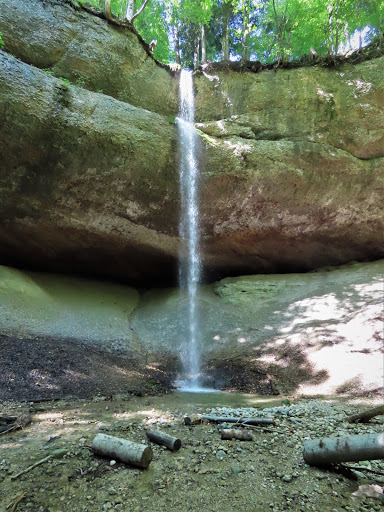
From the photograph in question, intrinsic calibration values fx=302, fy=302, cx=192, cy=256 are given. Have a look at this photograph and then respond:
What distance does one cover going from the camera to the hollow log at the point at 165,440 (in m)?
3.02

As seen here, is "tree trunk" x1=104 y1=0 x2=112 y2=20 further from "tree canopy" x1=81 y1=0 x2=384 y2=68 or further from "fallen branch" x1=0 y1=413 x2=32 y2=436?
"fallen branch" x1=0 y1=413 x2=32 y2=436

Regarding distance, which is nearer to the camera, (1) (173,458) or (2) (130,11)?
(1) (173,458)

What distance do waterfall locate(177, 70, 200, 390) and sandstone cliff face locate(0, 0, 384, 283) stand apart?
0.29 meters

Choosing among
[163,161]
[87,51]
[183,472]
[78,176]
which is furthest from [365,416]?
[87,51]

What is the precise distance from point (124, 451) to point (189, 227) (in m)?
8.28

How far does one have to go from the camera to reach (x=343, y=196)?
10.6 metres

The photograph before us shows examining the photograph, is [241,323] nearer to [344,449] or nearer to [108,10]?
[344,449]

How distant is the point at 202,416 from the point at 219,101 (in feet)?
36.7

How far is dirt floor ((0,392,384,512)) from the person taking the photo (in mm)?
2240

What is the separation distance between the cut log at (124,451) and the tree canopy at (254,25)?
13.1 meters

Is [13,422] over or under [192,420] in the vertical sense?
over

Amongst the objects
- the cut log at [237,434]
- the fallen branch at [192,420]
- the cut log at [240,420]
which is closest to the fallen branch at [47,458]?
the fallen branch at [192,420]

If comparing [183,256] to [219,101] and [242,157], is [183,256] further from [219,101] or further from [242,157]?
[219,101]

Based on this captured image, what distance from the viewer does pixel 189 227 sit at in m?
10.5
